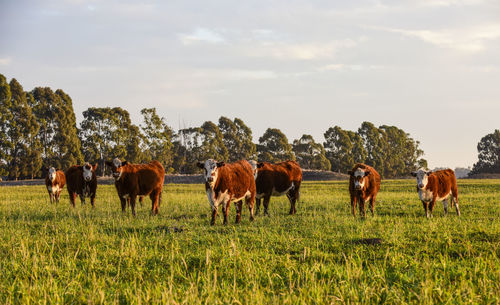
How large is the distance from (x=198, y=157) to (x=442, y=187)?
5701 cm

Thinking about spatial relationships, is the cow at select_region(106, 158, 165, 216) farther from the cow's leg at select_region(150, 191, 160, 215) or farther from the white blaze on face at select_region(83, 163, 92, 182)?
the white blaze on face at select_region(83, 163, 92, 182)

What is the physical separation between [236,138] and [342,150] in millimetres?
19045

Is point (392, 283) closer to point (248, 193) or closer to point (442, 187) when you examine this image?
point (248, 193)

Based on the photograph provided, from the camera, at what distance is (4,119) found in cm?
4928

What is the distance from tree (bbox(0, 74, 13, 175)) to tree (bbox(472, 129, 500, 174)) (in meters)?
→ 76.1

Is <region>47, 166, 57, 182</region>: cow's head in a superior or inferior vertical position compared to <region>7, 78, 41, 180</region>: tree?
inferior

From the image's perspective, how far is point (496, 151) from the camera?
269 ft

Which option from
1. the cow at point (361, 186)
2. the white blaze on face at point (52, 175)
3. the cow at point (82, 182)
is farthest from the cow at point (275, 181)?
the white blaze on face at point (52, 175)

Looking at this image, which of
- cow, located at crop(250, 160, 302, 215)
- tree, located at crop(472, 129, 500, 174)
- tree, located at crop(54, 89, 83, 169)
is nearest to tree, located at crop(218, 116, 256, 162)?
tree, located at crop(54, 89, 83, 169)

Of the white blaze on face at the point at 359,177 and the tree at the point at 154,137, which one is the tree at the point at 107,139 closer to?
the tree at the point at 154,137

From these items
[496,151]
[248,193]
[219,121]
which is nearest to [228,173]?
[248,193]

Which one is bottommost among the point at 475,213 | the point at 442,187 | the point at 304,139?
the point at 475,213

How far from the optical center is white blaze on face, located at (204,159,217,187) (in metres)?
11.2

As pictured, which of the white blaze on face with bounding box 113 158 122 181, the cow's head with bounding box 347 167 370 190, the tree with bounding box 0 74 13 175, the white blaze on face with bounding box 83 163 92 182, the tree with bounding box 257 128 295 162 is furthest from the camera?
the tree with bounding box 257 128 295 162
